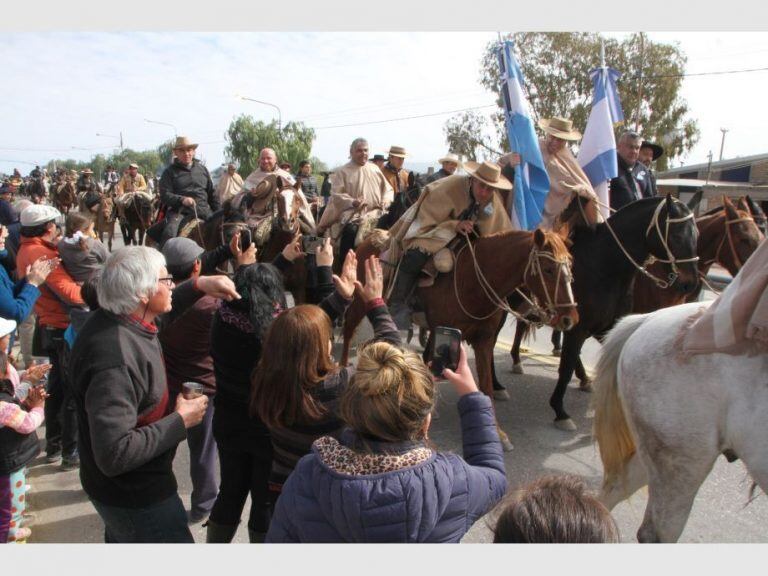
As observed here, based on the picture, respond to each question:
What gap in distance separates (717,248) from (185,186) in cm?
744

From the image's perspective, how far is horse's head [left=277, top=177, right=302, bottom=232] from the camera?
7.36 metres

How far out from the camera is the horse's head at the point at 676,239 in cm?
521

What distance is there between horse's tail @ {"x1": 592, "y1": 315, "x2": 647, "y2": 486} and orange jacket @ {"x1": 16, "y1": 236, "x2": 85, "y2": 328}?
3788 mm

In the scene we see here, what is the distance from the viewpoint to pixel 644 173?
24.1 ft

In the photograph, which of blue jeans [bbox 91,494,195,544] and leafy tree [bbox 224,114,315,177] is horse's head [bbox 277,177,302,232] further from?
leafy tree [bbox 224,114,315,177]

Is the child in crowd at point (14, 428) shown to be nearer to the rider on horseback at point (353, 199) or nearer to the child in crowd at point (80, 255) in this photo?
the child in crowd at point (80, 255)

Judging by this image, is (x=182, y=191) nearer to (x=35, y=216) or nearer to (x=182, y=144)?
(x=182, y=144)

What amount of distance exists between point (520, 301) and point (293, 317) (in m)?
4.00

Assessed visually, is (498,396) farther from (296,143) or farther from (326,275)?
(296,143)

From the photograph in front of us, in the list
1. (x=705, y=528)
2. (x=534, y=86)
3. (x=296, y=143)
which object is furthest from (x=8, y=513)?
(x=296, y=143)

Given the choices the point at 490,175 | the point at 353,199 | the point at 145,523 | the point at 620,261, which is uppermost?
the point at 490,175

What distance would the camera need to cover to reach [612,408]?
340 cm

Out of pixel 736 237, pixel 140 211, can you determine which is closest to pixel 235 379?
pixel 736 237

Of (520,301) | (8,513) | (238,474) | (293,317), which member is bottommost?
(8,513)
